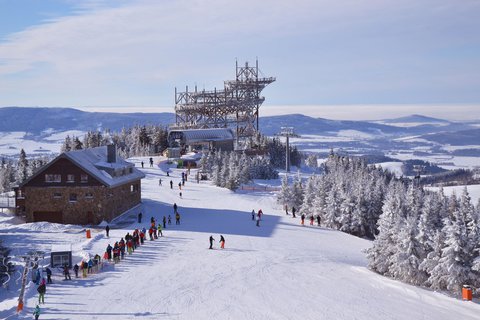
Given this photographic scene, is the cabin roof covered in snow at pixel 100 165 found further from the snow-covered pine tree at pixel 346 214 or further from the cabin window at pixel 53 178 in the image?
the snow-covered pine tree at pixel 346 214

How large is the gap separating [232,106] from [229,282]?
78.4 metres

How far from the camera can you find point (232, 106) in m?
102

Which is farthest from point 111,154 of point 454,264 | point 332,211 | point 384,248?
point 454,264

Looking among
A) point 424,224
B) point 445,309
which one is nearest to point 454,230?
point 424,224

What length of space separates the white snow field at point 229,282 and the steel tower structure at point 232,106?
62.1 metres

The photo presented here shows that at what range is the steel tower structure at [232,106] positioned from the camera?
333 feet

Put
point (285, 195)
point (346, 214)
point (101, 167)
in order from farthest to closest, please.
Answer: point (285, 195), point (346, 214), point (101, 167)

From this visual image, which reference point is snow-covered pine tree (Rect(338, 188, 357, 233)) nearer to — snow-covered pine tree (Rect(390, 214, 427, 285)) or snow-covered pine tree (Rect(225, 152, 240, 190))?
snow-covered pine tree (Rect(225, 152, 240, 190))

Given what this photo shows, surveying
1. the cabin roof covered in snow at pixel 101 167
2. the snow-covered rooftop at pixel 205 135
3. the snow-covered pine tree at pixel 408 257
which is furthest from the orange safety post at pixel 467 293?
the snow-covered rooftop at pixel 205 135

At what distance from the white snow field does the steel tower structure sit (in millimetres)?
62099

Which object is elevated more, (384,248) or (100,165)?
(100,165)

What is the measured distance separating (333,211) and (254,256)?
17770 millimetres

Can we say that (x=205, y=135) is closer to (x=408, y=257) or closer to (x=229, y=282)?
(x=408, y=257)

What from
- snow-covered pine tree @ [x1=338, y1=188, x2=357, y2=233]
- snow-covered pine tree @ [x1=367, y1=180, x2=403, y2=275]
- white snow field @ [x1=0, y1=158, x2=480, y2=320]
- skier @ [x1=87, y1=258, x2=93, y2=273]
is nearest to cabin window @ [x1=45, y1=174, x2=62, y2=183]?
white snow field @ [x1=0, y1=158, x2=480, y2=320]
